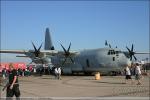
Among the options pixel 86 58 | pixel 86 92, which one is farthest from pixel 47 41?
pixel 86 92

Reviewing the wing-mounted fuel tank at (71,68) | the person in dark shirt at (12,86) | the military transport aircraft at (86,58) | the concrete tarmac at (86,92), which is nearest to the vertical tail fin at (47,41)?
the military transport aircraft at (86,58)

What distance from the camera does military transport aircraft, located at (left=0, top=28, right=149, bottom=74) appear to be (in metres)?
40.3

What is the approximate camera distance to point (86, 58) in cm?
4372

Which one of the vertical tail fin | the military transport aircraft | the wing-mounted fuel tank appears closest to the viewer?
the military transport aircraft

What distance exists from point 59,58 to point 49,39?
13707 mm

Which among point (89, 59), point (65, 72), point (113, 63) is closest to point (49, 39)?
point (65, 72)

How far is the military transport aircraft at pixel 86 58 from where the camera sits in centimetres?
4032

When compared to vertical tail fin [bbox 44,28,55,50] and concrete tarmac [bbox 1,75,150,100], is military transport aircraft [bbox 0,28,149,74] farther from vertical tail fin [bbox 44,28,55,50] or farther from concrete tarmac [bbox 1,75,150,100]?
concrete tarmac [bbox 1,75,150,100]

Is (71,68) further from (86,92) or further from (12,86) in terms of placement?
(12,86)

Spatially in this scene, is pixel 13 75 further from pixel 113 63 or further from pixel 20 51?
pixel 20 51

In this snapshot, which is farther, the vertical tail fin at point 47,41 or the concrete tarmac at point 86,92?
the vertical tail fin at point 47,41

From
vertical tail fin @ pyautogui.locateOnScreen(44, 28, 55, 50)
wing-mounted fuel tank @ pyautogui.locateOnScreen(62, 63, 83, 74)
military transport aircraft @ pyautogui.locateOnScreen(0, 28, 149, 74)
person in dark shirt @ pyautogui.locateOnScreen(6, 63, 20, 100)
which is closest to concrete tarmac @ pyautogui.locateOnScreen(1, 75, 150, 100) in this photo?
person in dark shirt @ pyautogui.locateOnScreen(6, 63, 20, 100)

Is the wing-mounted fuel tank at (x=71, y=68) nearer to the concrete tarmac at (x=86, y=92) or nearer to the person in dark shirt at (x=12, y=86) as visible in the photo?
the concrete tarmac at (x=86, y=92)

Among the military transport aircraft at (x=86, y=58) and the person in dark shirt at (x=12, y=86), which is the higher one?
the military transport aircraft at (x=86, y=58)
